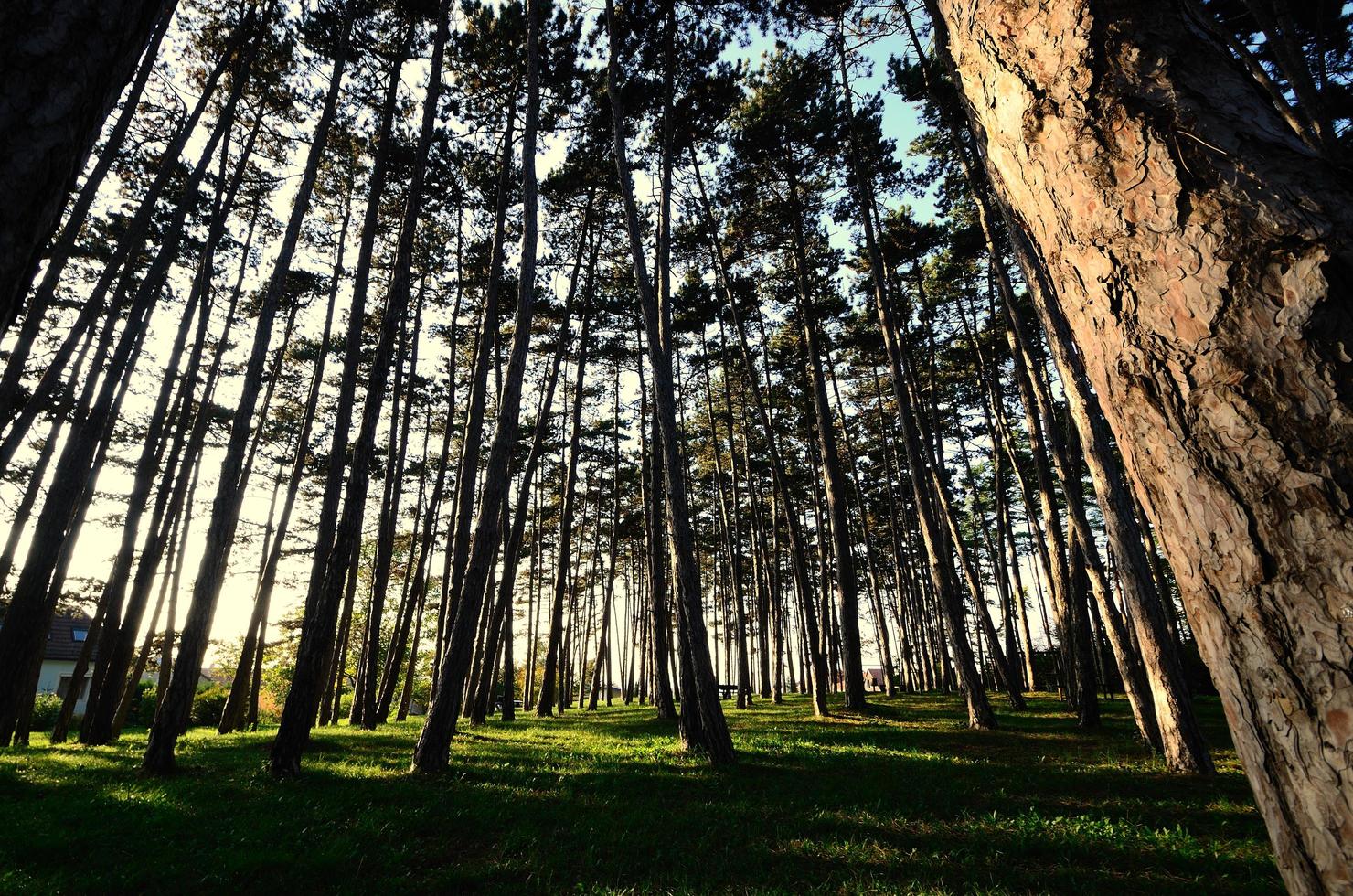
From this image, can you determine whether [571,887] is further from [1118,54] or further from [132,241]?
[132,241]

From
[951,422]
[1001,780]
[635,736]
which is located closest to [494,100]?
[635,736]

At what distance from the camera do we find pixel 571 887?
3.94m

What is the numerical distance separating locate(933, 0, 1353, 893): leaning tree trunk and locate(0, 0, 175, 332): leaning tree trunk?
6.41 feet

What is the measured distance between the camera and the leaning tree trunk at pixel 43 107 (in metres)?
0.98

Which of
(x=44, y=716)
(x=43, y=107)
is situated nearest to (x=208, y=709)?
(x=44, y=716)

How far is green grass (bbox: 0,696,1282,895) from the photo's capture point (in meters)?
3.99

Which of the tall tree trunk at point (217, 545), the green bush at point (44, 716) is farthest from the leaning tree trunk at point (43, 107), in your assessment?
the green bush at point (44, 716)

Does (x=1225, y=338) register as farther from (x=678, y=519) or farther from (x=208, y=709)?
(x=208, y=709)

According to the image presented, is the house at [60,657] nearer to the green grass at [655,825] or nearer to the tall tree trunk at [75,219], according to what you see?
the tall tree trunk at [75,219]

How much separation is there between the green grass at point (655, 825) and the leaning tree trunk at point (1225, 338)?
3895 mm

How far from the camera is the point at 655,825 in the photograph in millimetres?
5230

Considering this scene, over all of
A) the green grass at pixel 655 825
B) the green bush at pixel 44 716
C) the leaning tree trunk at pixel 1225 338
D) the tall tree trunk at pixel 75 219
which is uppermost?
the tall tree trunk at pixel 75 219

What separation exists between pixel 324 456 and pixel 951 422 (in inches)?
958

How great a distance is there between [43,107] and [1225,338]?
2.08 m
